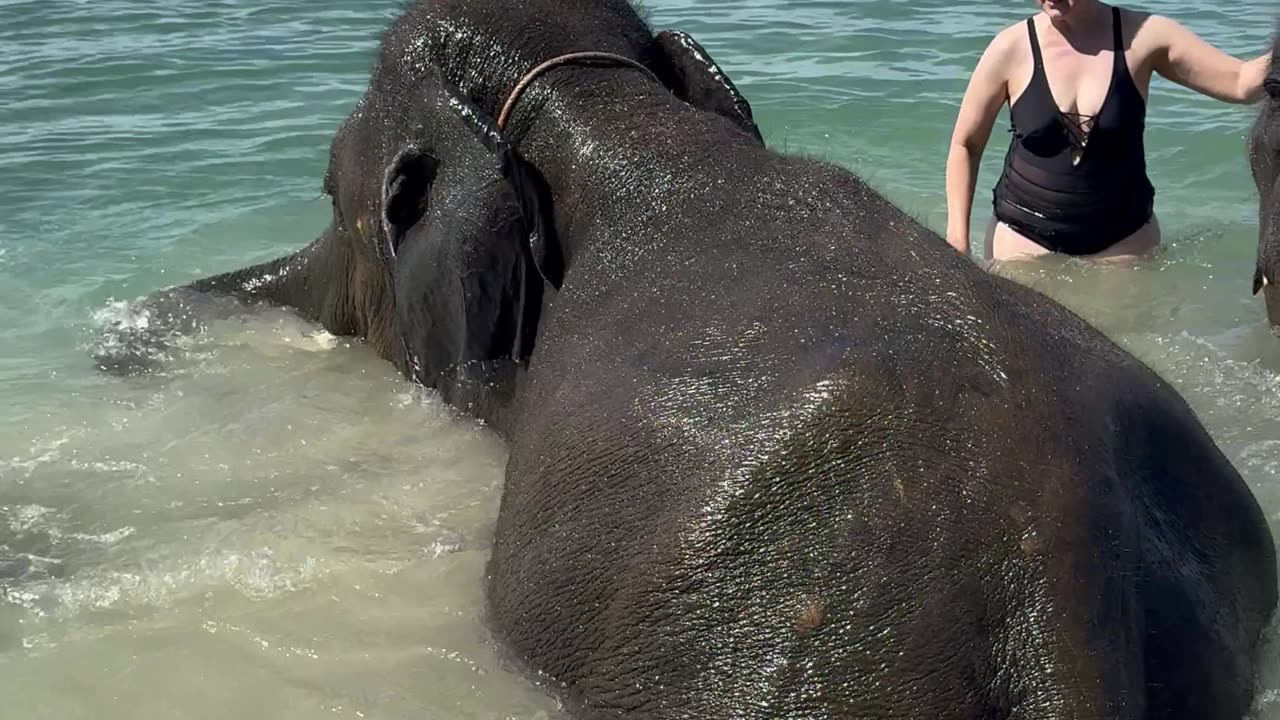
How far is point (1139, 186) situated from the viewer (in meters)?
6.22

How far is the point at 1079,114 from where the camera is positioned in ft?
19.7

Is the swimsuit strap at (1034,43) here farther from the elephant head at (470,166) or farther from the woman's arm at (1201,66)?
the elephant head at (470,166)

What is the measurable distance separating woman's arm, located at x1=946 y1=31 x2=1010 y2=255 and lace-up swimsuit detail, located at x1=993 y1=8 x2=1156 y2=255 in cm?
12

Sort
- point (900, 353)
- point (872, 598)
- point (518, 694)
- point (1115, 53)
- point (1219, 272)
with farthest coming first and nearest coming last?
point (1219, 272)
point (1115, 53)
point (518, 694)
point (900, 353)
point (872, 598)

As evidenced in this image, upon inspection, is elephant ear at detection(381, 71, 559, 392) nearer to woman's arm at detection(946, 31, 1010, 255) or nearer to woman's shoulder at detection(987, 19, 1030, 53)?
woman's arm at detection(946, 31, 1010, 255)

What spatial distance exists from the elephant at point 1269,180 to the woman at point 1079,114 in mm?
487

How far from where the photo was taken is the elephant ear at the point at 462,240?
11.2ft

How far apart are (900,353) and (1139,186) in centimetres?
427

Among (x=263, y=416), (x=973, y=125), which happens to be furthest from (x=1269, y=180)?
(x=263, y=416)

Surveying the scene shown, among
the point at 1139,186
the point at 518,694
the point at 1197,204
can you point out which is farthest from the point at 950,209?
the point at 518,694

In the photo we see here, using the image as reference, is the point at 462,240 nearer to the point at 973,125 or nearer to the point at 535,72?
the point at 535,72

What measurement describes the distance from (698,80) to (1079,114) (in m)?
2.73

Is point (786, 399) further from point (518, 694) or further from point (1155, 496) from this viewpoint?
point (518, 694)

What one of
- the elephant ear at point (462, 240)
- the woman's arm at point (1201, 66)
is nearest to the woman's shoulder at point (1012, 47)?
the woman's arm at point (1201, 66)
